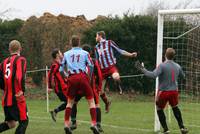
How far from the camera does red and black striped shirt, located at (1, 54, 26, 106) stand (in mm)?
10789

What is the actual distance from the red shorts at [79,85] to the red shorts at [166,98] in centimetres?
199

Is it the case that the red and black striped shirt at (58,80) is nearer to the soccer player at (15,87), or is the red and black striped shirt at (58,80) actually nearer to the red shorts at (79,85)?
the red shorts at (79,85)

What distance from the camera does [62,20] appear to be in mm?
33188

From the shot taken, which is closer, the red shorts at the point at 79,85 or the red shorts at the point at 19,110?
the red shorts at the point at 19,110

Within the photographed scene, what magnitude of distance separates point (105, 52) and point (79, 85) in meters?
2.77

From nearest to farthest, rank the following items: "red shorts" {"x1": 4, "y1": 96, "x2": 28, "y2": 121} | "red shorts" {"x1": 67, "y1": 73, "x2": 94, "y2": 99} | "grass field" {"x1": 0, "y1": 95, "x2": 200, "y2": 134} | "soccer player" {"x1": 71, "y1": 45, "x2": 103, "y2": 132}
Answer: "red shorts" {"x1": 4, "y1": 96, "x2": 28, "y2": 121}
"red shorts" {"x1": 67, "y1": 73, "x2": 94, "y2": 99}
"soccer player" {"x1": 71, "y1": 45, "x2": 103, "y2": 132}
"grass field" {"x1": 0, "y1": 95, "x2": 200, "y2": 134}

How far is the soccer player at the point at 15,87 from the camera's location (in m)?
10.8

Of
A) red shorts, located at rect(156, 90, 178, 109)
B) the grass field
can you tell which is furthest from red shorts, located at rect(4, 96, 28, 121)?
red shorts, located at rect(156, 90, 178, 109)

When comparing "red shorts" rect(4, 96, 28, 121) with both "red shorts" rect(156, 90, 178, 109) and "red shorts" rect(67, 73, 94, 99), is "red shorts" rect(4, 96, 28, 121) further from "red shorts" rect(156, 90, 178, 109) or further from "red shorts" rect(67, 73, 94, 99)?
"red shorts" rect(156, 90, 178, 109)

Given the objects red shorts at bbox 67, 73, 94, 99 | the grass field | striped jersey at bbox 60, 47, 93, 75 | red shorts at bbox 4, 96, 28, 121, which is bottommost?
the grass field

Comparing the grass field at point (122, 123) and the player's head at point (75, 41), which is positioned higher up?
the player's head at point (75, 41)

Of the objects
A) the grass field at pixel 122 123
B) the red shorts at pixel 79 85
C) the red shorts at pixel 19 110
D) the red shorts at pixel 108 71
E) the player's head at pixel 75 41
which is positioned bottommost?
the grass field at pixel 122 123

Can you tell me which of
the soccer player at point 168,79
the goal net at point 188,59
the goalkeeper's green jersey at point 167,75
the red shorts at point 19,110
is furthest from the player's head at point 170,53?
the red shorts at point 19,110

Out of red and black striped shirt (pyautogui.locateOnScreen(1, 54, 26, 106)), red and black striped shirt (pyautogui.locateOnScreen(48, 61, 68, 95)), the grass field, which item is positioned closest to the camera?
red and black striped shirt (pyautogui.locateOnScreen(1, 54, 26, 106))
